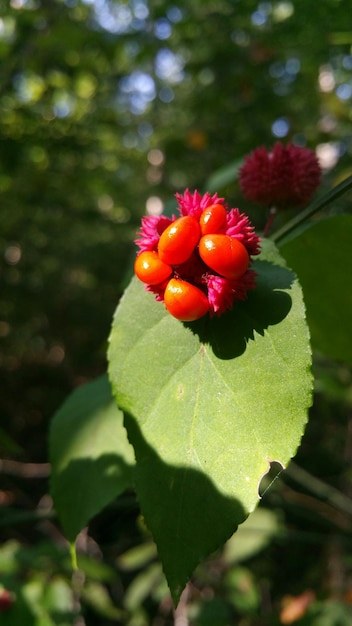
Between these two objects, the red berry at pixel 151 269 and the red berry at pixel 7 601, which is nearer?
the red berry at pixel 151 269

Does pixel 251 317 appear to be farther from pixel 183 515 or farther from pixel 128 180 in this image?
pixel 128 180

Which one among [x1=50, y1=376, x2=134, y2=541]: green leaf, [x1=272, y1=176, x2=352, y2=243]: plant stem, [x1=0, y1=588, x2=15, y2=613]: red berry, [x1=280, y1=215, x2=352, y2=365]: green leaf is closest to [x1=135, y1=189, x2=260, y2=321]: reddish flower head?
[x1=272, y1=176, x2=352, y2=243]: plant stem

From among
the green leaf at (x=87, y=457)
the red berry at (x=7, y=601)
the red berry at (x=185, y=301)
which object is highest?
the red berry at (x=185, y=301)

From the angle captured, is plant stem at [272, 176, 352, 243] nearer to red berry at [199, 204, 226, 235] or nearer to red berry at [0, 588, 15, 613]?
red berry at [199, 204, 226, 235]

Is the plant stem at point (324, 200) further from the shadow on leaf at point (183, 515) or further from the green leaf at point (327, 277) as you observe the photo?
the shadow on leaf at point (183, 515)

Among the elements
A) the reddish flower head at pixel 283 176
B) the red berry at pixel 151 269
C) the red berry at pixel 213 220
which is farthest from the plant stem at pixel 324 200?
the red berry at pixel 151 269
